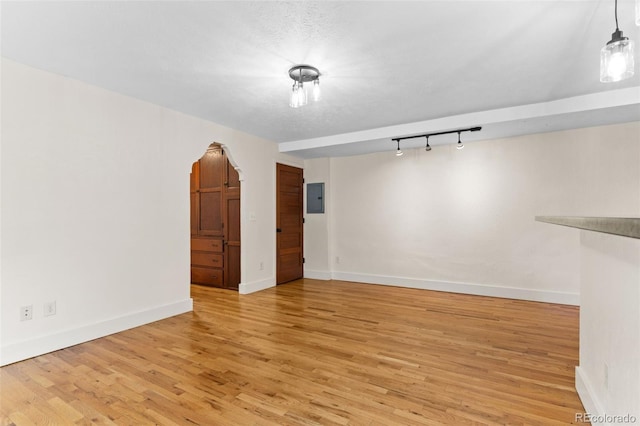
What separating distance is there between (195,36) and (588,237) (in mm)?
2848

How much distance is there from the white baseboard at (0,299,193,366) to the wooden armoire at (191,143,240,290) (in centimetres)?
130

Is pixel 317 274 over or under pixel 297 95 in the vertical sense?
under

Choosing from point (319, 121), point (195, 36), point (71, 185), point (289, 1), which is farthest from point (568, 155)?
point (71, 185)

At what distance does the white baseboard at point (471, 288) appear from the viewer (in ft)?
13.8

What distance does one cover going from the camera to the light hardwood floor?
1.87m

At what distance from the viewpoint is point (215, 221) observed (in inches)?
204

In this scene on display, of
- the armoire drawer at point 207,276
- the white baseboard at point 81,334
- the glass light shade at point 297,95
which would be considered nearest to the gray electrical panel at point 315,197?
the armoire drawer at point 207,276

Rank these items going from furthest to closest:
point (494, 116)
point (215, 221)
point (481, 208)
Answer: point (215, 221)
point (481, 208)
point (494, 116)

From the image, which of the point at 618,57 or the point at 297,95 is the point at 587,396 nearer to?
the point at 618,57

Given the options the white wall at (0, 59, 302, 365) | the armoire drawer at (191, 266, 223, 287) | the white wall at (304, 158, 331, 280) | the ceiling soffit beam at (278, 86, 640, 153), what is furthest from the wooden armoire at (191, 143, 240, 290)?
the white wall at (304, 158, 331, 280)

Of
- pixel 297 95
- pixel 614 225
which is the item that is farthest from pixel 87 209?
pixel 614 225

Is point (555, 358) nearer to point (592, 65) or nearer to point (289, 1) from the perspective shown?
point (592, 65)

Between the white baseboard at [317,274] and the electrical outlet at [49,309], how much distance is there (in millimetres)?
3889

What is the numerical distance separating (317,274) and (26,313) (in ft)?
13.5
